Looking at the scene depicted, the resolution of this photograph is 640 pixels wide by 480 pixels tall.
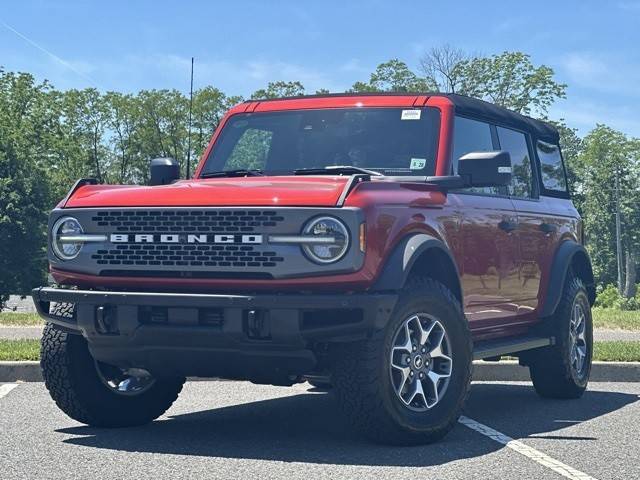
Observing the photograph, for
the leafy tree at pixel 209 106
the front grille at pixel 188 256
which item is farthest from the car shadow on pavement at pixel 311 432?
the leafy tree at pixel 209 106

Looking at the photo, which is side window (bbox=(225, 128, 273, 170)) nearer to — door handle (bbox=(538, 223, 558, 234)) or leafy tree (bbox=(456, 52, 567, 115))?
door handle (bbox=(538, 223, 558, 234))

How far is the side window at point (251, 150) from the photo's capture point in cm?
797

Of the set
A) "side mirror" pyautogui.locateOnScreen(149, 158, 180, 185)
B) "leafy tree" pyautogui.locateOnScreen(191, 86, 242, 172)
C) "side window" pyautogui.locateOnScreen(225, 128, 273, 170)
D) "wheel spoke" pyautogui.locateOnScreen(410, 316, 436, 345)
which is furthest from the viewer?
"leafy tree" pyautogui.locateOnScreen(191, 86, 242, 172)

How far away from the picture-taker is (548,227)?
8992mm

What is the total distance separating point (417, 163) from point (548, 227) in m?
2.02

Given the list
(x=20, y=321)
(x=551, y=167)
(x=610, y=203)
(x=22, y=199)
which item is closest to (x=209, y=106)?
(x=22, y=199)

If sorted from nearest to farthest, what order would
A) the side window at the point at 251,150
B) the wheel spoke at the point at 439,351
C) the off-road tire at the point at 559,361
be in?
the wheel spoke at the point at 439,351, the side window at the point at 251,150, the off-road tire at the point at 559,361

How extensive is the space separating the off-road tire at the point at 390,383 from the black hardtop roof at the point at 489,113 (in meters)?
1.80

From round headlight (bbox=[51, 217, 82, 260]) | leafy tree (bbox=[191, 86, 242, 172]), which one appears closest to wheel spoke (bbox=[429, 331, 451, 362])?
round headlight (bbox=[51, 217, 82, 260])

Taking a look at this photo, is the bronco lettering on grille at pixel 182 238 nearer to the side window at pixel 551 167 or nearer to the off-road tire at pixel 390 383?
the off-road tire at pixel 390 383

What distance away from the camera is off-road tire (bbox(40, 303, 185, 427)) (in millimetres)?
6883

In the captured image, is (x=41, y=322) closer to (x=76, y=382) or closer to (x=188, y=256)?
(x=76, y=382)

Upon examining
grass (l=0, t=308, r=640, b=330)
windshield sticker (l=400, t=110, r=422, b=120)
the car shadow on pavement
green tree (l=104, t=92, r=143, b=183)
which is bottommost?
grass (l=0, t=308, r=640, b=330)

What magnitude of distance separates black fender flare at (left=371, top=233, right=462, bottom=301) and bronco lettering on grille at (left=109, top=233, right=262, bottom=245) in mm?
700
